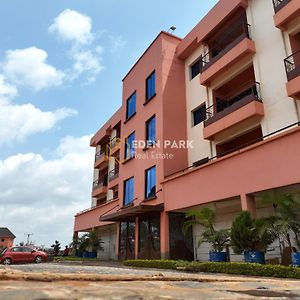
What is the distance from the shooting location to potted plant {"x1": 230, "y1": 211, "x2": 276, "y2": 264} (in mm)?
11328

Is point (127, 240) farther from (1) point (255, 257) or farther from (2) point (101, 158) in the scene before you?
(2) point (101, 158)

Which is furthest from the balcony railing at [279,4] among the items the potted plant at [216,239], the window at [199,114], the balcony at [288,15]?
the potted plant at [216,239]

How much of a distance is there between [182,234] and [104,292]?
15508 millimetres

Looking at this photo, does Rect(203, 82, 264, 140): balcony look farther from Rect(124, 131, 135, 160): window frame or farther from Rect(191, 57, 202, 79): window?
Rect(124, 131, 135, 160): window frame

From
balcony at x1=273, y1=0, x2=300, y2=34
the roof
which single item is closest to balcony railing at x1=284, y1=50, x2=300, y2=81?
balcony at x1=273, y1=0, x2=300, y2=34

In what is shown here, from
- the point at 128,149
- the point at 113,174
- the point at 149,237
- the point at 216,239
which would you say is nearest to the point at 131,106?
the point at 128,149

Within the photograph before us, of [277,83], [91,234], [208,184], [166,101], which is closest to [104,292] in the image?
[208,184]

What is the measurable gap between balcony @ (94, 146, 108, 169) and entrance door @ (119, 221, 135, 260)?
11770 millimetres

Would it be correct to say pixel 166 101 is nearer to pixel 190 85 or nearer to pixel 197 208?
pixel 190 85

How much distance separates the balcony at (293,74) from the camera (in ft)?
43.7

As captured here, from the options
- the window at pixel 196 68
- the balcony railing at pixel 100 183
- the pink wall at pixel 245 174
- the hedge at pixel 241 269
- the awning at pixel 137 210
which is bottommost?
the hedge at pixel 241 269

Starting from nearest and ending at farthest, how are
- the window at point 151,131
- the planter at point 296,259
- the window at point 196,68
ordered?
the planter at point 296,259, the window at point 151,131, the window at point 196,68

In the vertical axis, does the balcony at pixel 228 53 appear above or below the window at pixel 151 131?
above

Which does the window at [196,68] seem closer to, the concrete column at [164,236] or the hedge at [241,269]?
the concrete column at [164,236]
